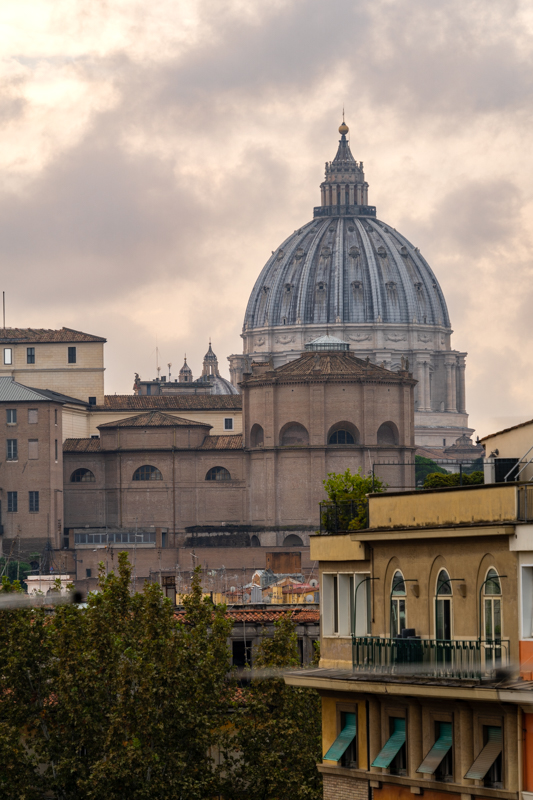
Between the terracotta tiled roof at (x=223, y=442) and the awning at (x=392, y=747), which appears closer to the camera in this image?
the awning at (x=392, y=747)

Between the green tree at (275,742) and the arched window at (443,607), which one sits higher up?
the arched window at (443,607)

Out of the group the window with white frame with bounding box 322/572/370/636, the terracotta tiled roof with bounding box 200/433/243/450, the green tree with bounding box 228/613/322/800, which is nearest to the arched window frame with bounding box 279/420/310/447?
the terracotta tiled roof with bounding box 200/433/243/450

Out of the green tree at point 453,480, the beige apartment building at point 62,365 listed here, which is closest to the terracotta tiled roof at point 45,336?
the beige apartment building at point 62,365

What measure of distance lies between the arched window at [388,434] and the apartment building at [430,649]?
7130 cm

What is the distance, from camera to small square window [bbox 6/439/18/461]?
88.9 m

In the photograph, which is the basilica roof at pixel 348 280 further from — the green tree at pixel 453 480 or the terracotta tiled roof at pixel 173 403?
the green tree at pixel 453 480

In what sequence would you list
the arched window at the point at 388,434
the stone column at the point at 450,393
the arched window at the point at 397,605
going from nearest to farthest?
the arched window at the point at 397,605, the arched window at the point at 388,434, the stone column at the point at 450,393

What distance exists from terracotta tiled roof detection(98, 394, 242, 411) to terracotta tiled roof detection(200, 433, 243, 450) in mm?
6228

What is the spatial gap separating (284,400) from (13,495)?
14.2m

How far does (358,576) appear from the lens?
19500 millimetres

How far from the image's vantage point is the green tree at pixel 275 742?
2470 centimetres

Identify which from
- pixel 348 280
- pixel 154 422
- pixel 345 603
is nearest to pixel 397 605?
pixel 345 603

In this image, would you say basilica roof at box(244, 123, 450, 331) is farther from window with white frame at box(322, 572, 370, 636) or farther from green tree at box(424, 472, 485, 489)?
window with white frame at box(322, 572, 370, 636)

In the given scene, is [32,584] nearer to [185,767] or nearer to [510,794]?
[185,767]
